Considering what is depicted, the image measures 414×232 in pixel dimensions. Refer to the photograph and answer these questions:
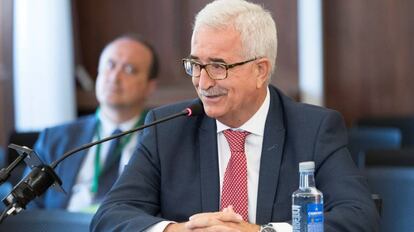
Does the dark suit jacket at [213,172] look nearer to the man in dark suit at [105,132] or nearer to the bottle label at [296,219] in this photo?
the bottle label at [296,219]

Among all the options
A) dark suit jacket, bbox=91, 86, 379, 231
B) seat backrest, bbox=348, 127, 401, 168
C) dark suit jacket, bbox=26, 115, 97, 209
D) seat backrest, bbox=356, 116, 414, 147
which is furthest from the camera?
seat backrest, bbox=356, 116, 414, 147

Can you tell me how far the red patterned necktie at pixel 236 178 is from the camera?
2627 millimetres

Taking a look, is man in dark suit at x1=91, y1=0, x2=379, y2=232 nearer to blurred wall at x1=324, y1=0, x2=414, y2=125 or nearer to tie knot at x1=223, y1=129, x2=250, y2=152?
tie knot at x1=223, y1=129, x2=250, y2=152

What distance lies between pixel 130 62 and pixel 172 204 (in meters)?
1.72

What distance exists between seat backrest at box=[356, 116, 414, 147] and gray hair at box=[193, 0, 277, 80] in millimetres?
4163

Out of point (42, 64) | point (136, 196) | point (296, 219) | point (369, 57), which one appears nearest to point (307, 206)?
point (296, 219)

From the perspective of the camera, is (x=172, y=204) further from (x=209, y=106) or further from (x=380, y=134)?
(x=380, y=134)

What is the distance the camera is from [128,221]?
99.3 inches

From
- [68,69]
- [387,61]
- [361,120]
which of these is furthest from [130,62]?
[387,61]

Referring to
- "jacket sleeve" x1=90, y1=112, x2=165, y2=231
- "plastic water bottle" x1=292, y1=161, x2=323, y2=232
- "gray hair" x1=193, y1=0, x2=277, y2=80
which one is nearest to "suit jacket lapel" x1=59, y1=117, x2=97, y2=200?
"jacket sleeve" x1=90, y1=112, x2=165, y2=231

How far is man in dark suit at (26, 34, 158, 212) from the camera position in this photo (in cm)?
387

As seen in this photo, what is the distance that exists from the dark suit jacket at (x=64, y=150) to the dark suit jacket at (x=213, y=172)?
112 centimetres

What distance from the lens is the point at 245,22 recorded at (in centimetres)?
256

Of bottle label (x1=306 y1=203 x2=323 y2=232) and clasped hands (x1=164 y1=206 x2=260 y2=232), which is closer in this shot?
bottle label (x1=306 y1=203 x2=323 y2=232)
